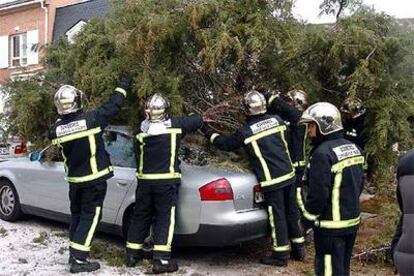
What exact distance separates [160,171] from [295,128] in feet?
5.61

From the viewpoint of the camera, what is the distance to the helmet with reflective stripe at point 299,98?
6379mm

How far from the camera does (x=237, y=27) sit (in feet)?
19.6

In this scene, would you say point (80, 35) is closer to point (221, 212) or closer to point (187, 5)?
point (187, 5)

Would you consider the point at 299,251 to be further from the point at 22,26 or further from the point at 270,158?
the point at 22,26

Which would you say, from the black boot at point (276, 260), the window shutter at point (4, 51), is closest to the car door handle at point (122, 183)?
the black boot at point (276, 260)

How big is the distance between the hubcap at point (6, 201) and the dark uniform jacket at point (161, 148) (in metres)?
2.66

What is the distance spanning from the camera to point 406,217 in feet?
10.6

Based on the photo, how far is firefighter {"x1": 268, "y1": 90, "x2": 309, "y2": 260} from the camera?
19.9 ft

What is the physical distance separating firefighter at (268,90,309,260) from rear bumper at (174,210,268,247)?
19.5 inches

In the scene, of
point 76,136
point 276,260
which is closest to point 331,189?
point 276,260

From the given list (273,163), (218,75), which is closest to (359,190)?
(273,163)

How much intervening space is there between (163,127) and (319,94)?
87.1 inches

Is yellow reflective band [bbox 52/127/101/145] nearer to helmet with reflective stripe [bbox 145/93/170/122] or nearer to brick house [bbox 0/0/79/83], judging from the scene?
helmet with reflective stripe [bbox 145/93/170/122]

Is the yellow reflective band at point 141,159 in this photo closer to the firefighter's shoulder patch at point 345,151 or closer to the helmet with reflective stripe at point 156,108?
the helmet with reflective stripe at point 156,108
